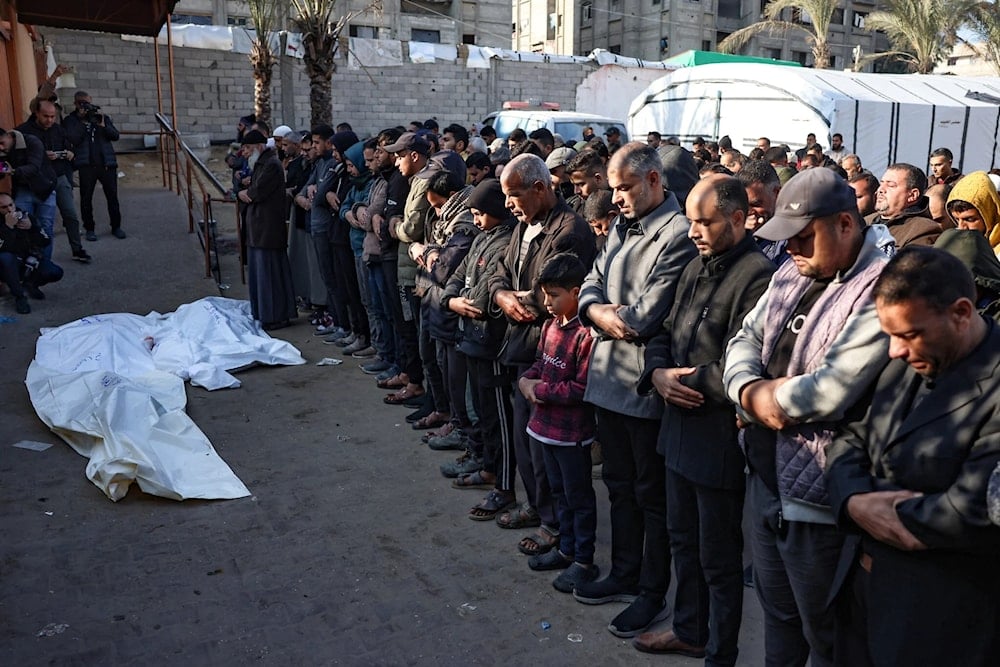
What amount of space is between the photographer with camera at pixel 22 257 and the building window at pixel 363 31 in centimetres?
2387

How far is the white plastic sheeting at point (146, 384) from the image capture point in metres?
4.94

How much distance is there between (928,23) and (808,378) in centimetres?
2789

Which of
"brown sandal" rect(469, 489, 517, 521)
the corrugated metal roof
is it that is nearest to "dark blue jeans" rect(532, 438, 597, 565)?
"brown sandal" rect(469, 489, 517, 521)

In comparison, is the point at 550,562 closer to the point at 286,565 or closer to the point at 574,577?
the point at 574,577

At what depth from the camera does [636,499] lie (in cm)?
362

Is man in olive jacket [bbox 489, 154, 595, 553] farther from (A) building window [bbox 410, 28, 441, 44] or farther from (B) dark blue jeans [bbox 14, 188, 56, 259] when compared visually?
(A) building window [bbox 410, 28, 441, 44]

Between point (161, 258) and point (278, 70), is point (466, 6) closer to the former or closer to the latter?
point (278, 70)

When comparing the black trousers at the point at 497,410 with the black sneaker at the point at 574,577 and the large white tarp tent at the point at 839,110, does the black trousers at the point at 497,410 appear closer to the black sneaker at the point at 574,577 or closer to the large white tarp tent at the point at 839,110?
the black sneaker at the point at 574,577

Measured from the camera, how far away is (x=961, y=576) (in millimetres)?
2049

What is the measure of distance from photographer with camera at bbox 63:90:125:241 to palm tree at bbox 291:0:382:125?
207 inches

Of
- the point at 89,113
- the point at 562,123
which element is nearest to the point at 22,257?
the point at 89,113

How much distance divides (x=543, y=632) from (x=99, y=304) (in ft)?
23.9

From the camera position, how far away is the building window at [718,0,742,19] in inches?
1576

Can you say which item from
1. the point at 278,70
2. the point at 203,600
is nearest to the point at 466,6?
the point at 278,70
